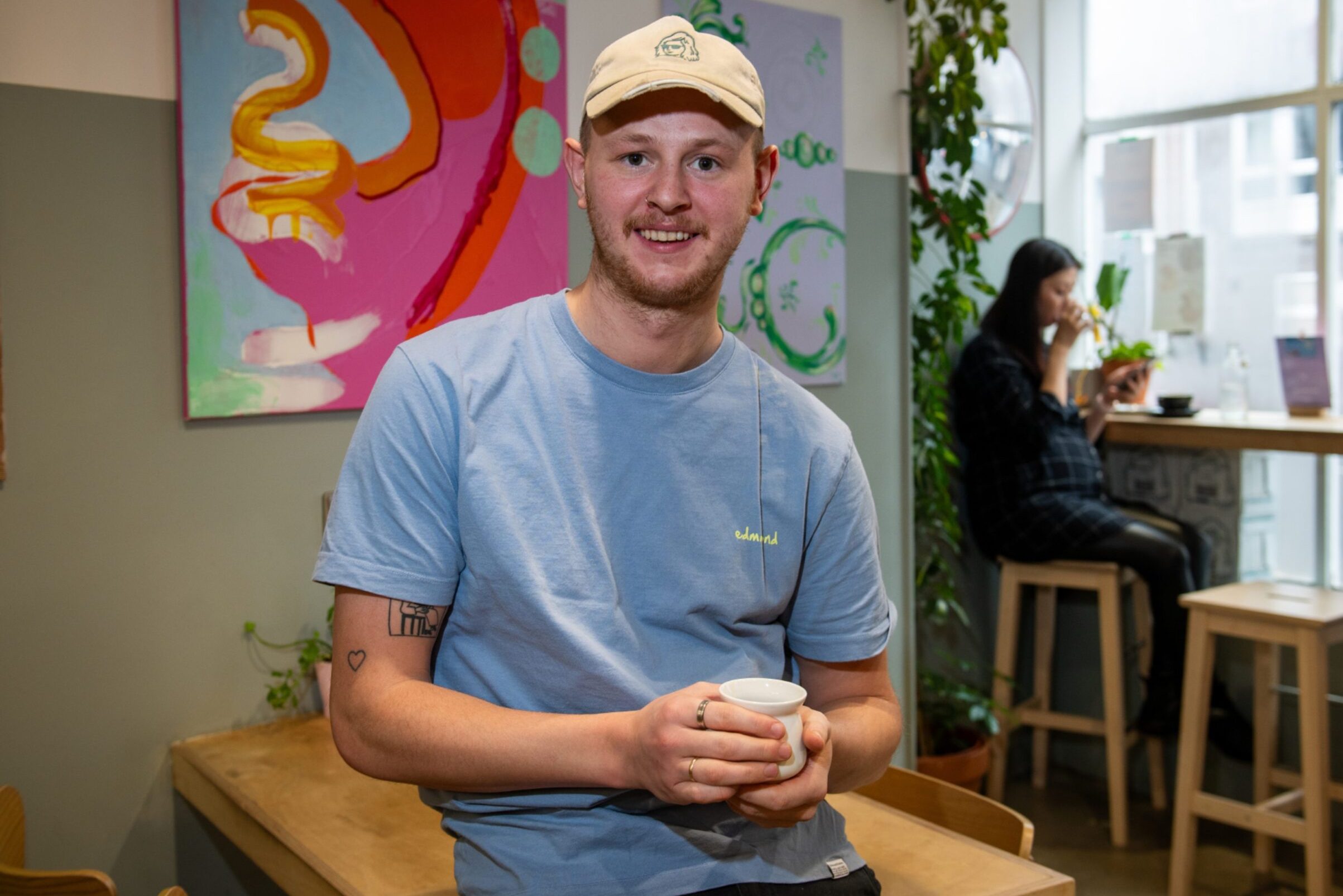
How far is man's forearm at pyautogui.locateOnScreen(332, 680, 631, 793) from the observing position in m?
1.17

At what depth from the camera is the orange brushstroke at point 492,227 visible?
2355mm

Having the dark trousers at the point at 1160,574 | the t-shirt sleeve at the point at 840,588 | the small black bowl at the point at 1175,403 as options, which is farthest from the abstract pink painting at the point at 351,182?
the small black bowl at the point at 1175,403

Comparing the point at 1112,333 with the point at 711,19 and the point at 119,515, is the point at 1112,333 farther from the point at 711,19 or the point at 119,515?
the point at 119,515


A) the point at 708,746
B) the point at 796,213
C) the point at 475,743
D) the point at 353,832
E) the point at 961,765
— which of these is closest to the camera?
the point at 708,746

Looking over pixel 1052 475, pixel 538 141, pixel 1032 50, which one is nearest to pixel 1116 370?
pixel 1052 475

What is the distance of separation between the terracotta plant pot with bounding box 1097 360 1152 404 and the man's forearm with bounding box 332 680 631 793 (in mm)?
3244

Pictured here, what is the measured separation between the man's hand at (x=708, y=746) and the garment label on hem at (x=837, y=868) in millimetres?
355

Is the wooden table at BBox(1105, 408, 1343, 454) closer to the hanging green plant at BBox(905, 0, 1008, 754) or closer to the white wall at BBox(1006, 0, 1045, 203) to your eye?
the hanging green plant at BBox(905, 0, 1008, 754)

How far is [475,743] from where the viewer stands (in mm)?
1196

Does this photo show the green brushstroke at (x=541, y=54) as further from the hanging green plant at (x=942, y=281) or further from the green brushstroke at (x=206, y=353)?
the hanging green plant at (x=942, y=281)

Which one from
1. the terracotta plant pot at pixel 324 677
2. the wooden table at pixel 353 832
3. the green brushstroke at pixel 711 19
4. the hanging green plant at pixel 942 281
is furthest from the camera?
the hanging green plant at pixel 942 281

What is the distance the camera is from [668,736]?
1.09m

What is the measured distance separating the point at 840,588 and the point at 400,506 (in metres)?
0.56

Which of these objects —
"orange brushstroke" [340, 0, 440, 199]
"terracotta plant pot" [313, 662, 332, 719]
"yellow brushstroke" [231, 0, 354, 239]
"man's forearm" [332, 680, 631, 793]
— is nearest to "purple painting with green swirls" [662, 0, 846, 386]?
"orange brushstroke" [340, 0, 440, 199]
